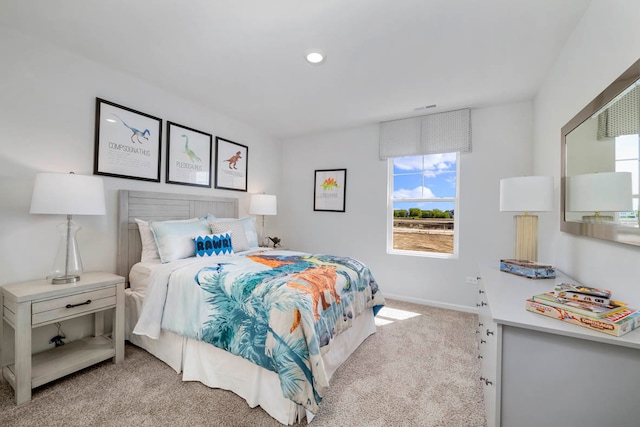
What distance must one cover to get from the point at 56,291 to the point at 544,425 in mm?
2807

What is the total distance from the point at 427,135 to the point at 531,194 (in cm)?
196

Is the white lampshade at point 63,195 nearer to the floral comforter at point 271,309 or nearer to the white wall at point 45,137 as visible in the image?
the white wall at point 45,137

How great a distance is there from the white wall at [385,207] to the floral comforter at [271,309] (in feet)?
5.06

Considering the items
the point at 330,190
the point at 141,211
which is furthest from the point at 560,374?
the point at 330,190

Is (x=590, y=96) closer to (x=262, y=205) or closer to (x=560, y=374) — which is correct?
(x=560, y=374)

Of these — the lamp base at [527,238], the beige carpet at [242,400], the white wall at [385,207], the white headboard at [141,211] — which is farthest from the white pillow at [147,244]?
the lamp base at [527,238]

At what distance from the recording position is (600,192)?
143 cm

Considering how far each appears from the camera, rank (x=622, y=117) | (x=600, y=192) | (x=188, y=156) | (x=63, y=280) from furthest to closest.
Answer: (x=188, y=156)
(x=63, y=280)
(x=600, y=192)
(x=622, y=117)

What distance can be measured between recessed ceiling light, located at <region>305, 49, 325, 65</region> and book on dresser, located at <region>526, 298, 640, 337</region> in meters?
2.23

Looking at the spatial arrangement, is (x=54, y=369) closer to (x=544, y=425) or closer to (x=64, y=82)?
(x=64, y=82)

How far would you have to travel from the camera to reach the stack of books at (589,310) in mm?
954

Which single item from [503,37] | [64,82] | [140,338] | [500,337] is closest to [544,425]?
[500,337]

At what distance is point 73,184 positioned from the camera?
1.94 m

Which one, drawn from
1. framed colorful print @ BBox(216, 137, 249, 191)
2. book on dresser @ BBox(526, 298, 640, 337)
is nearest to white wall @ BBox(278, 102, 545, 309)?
framed colorful print @ BBox(216, 137, 249, 191)
